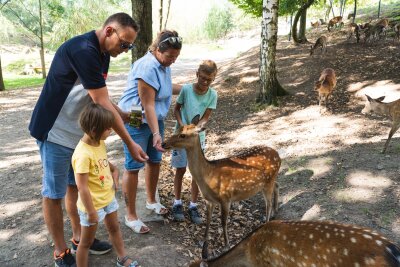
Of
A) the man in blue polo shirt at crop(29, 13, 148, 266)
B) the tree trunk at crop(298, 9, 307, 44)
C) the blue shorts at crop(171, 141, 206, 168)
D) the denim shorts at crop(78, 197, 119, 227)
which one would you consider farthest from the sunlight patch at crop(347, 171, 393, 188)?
the tree trunk at crop(298, 9, 307, 44)

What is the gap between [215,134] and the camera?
8.18m

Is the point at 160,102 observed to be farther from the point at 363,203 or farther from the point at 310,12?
the point at 310,12

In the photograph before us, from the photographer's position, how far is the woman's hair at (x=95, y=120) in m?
2.65

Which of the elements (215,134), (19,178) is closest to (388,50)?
(215,134)

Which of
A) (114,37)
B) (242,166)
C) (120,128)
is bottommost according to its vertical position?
(242,166)

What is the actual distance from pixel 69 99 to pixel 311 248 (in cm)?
220

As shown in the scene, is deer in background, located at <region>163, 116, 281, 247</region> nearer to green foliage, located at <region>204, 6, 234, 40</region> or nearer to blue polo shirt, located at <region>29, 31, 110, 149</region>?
blue polo shirt, located at <region>29, 31, 110, 149</region>

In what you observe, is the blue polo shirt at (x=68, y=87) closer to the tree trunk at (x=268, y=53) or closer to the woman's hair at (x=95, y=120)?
the woman's hair at (x=95, y=120)

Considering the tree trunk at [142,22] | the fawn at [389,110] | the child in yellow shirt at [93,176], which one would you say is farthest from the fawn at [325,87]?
the child in yellow shirt at [93,176]

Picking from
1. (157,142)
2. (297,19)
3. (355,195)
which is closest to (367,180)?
(355,195)

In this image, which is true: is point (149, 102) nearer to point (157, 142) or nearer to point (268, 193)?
point (157, 142)

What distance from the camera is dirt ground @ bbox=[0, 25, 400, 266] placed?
3904 mm

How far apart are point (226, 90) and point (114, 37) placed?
30.7 feet

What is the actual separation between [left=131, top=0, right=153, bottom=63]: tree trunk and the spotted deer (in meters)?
4.72
